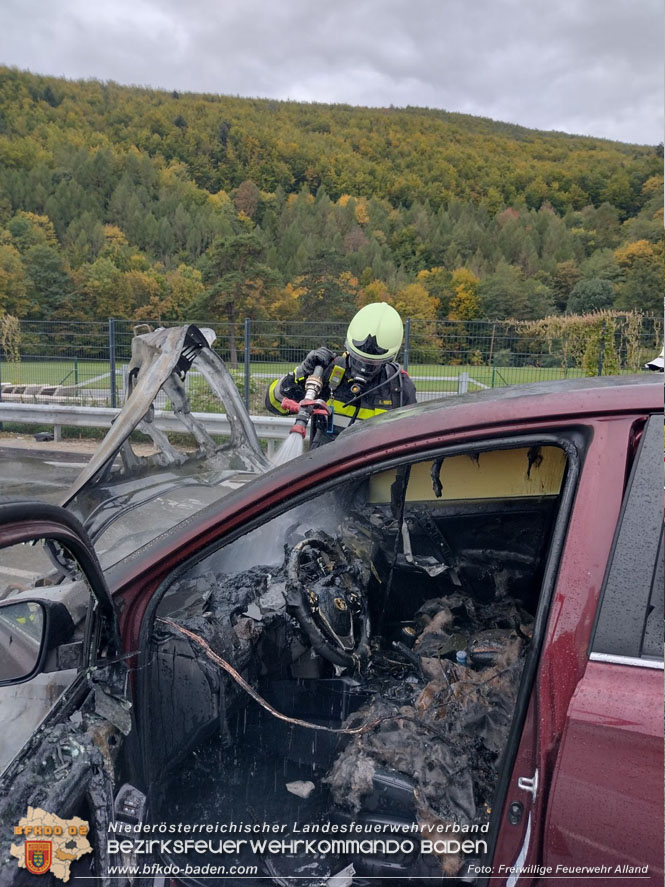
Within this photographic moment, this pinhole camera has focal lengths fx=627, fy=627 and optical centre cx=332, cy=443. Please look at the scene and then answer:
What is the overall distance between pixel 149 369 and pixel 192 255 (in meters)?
45.3

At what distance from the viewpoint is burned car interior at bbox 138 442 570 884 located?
155 centimetres

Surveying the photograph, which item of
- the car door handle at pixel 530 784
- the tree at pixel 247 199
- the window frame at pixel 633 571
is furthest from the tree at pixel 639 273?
the tree at pixel 247 199

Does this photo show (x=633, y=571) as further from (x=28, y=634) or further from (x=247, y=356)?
(x=247, y=356)

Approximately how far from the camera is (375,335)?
3.67 metres

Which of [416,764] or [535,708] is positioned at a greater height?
[535,708]

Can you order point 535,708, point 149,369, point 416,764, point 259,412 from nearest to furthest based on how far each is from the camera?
1. point 535,708
2. point 416,764
3. point 149,369
4. point 259,412

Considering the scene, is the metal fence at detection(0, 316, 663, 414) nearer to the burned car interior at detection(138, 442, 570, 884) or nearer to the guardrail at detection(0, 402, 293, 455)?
the guardrail at detection(0, 402, 293, 455)

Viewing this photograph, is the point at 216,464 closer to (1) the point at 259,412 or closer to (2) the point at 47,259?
(1) the point at 259,412

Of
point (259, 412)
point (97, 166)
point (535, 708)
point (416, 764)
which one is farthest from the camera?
point (97, 166)

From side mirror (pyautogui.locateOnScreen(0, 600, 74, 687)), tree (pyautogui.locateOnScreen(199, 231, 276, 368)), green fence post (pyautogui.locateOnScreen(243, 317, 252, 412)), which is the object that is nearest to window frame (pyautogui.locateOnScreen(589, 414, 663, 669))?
side mirror (pyautogui.locateOnScreen(0, 600, 74, 687))

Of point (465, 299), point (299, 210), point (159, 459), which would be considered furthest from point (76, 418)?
point (299, 210)

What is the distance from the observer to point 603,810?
1.03 m

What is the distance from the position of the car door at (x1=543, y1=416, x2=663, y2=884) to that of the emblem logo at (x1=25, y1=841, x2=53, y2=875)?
34.6 inches

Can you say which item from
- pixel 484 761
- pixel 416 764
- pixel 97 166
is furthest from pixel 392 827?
pixel 97 166
